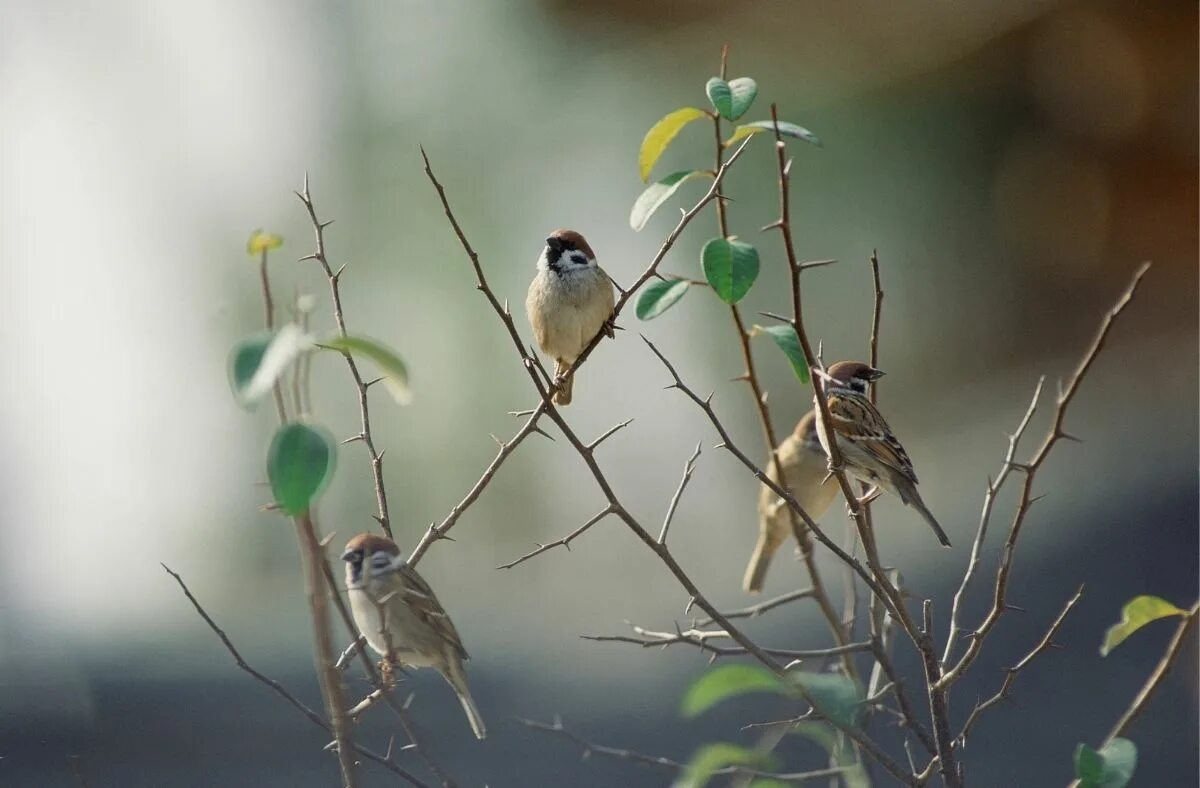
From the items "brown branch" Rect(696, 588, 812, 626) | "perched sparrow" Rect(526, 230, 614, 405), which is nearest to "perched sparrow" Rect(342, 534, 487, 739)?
"perched sparrow" Rect(526, 230, 614, 405)

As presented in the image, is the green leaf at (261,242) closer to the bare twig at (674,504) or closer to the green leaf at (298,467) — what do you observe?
the bare twig at (674,504)

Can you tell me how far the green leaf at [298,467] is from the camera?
31.5 inches

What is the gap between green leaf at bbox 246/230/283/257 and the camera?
1.38 metres

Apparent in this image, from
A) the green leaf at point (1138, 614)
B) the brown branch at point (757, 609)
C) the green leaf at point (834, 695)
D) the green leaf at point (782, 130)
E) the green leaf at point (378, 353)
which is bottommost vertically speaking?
the brown branch at point (757, 609)

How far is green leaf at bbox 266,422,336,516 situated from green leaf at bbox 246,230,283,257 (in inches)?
24.0

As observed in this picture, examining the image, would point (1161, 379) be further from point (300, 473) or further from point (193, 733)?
point (300, 473)

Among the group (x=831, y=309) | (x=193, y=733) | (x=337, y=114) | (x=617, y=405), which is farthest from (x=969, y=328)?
(x=193, y=733)

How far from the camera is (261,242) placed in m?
1.38

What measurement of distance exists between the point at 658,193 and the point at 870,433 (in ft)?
3.35

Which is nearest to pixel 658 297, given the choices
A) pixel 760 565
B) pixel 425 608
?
pixel 425 608

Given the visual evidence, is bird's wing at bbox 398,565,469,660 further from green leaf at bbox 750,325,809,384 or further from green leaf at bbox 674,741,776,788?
green leaf at bbox 674,741,776,788

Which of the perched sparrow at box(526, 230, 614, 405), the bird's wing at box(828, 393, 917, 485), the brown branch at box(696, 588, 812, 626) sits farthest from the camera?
the perched sparrow at box(526, 230, 614, 405)

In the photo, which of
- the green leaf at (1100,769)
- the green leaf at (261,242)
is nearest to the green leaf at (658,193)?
the green leaf at (261,242)

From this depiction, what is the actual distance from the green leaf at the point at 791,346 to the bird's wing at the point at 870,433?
889 mm
